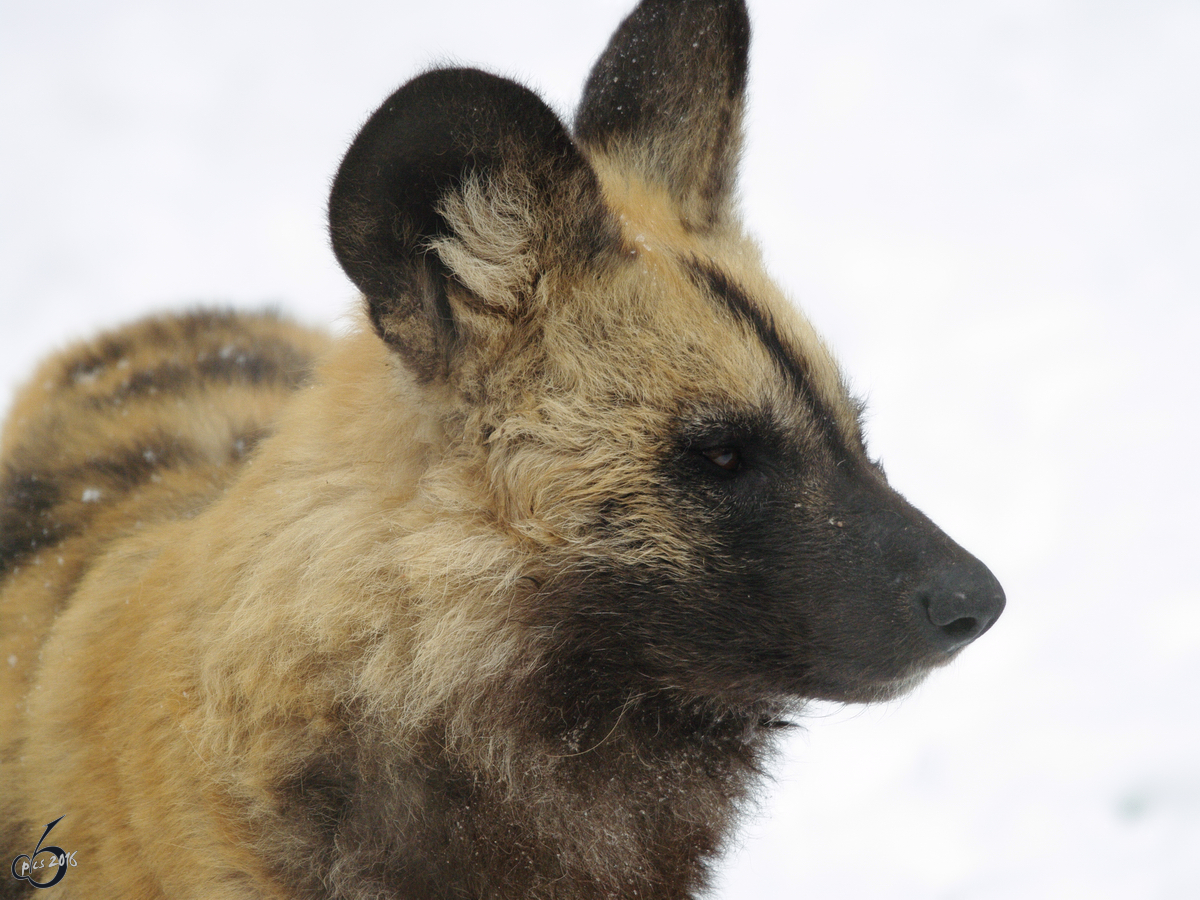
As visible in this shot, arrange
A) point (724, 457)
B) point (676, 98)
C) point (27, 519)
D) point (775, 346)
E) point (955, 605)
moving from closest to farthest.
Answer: point (955, 605)
point (724, 457)
point (775, 346)
point (676, 98)
point (27, 519)

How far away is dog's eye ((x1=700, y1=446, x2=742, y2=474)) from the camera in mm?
2896

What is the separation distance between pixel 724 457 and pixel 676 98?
5.98ft

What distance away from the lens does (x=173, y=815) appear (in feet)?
9.56

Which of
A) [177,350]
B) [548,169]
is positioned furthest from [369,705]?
[177,350]

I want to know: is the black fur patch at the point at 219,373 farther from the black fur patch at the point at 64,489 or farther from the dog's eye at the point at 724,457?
the dog's eye at the point at 724,457

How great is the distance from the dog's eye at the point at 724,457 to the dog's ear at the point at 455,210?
0.69 metres

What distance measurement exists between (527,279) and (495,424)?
1.47ft

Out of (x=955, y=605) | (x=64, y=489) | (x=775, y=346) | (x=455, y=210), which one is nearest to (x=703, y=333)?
(x=775, y=346)

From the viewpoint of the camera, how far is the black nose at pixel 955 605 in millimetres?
2789

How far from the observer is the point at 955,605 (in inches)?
110

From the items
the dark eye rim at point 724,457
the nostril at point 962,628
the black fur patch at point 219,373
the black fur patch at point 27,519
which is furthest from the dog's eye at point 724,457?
the black fur patch at point 27,519

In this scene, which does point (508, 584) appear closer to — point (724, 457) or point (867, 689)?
point (724, 457)

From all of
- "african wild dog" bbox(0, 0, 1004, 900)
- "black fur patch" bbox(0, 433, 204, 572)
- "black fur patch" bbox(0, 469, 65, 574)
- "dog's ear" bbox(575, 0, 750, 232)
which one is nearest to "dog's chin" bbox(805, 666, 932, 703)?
"african wild dog" bbox(0, 0, 1004, 900)

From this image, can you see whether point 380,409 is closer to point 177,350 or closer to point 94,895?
point 94,895
